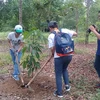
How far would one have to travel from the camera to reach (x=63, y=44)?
14.5 feet

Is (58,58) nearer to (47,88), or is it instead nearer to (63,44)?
(63,44)

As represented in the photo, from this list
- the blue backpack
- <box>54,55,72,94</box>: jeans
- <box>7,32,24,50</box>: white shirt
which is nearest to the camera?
the blue backpack

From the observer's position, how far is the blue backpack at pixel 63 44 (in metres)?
4.41

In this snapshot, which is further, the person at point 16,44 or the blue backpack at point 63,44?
the person at point 16,44

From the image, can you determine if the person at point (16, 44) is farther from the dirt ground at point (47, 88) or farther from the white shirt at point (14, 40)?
the dirt ground at point (47, 88)

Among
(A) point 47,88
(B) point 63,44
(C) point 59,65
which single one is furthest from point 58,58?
(A) point 47,88

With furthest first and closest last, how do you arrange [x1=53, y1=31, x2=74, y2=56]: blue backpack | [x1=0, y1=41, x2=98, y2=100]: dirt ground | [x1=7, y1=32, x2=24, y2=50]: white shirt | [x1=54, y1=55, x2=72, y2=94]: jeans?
1. [x1=7, y1=32, x2=24, y2=50]: white shirt
2. [x1=0, y1=41, x2=98, y2=100]: dirt ground
3. [x1=54, y1=55, x2=72, y2=94]: jeans
4. [x1=53, y1=31, x2=74, y2=56]: blue backpack

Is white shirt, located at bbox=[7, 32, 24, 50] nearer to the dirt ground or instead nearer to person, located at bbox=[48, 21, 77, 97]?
the dirt ground

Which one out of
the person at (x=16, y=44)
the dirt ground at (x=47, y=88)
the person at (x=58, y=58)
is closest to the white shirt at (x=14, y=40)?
the person at (x=16, y=44)

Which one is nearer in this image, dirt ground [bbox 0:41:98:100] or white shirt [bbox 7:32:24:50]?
dirt ground [bbox 0:41:98:100]

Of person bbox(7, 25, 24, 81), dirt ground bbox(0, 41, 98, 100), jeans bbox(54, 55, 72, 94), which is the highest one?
person bbox(7, 25, 24, 81)

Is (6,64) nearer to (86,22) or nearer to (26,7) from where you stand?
(86,22)

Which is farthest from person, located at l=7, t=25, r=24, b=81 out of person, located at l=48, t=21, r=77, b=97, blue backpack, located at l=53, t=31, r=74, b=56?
blue backpack, located at l=53, t=31, r=74, b=56

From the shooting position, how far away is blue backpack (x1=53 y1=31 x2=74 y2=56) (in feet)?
14.5
